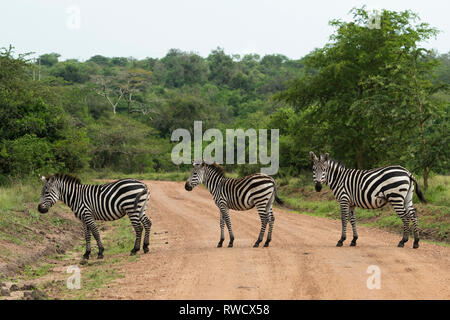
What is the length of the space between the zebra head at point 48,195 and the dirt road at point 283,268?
98.2 inches

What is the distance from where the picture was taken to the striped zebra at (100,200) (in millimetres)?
12180

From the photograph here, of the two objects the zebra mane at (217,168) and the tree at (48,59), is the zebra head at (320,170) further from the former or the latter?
the tree at (48,59)

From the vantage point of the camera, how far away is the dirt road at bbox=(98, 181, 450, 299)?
305 inches

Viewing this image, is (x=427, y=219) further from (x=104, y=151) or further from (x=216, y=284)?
(x=104, y=151)

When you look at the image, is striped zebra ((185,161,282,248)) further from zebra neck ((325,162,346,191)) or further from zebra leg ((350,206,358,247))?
zebra leg ((350,206,358,247))

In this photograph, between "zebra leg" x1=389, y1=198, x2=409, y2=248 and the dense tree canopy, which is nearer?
"zebra leg" x1=389, y1=198, x2=409, y2=248

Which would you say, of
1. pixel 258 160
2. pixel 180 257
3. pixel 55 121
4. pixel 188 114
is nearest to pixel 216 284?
pixel 180 257

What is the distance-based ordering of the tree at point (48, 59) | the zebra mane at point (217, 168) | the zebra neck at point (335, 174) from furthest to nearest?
the tree at point (48, 59)
the zebra mane at point (217, 168)
the zebra neck at point (335, 174)

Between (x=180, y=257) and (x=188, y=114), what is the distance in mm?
52088

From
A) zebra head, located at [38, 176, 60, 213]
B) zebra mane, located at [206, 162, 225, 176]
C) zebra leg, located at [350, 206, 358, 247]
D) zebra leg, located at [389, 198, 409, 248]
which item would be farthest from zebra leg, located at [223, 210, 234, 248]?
zebra head, located at [38, 176, 60, 213]

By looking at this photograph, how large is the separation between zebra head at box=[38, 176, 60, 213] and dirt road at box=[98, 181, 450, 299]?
2.49 m

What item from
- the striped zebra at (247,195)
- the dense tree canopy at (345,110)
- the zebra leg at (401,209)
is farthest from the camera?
the dense tree canopy at (345,110)

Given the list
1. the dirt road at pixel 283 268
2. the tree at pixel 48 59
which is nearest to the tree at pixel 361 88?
the dirt road at pixel 283 268

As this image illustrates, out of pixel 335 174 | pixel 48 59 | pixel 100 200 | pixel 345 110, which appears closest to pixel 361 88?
pixel 345 110
